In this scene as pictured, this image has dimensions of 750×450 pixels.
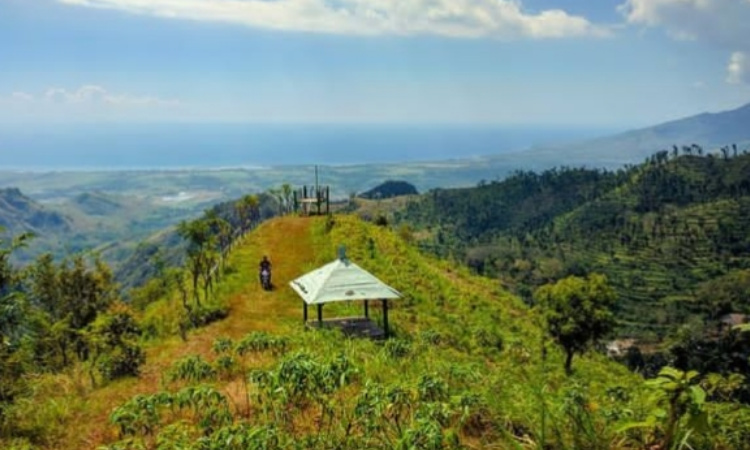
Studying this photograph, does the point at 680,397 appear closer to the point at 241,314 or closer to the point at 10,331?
the point at 10,331

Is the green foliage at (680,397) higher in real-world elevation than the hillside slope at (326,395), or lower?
higher

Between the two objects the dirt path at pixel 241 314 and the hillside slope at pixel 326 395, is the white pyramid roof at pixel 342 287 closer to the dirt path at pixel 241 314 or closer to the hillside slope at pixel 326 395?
the hillside slope at pixel 326 395

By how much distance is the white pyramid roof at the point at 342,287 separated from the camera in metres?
16.5

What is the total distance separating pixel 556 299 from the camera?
29.0m

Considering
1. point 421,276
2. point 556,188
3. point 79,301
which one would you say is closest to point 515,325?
point 421,276

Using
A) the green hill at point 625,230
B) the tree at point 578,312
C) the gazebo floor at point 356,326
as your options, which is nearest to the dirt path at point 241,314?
the gazebo floor at point 356,326

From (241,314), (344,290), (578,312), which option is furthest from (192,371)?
(578,312)

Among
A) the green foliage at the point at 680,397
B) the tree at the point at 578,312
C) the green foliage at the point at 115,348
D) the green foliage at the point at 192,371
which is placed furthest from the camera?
→ the tree at the point at 578,312

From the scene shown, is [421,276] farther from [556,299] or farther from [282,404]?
[282,404]

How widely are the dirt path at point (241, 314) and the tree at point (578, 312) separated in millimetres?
11328

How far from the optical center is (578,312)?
1101 inches

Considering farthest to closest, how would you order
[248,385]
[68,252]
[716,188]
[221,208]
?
1. [221,208]
2. [716,188]
3. [68,252]
4. [248,385]

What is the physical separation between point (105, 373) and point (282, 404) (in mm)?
7966

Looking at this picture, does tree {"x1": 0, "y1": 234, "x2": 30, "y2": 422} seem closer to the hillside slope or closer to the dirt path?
the hillside slope
